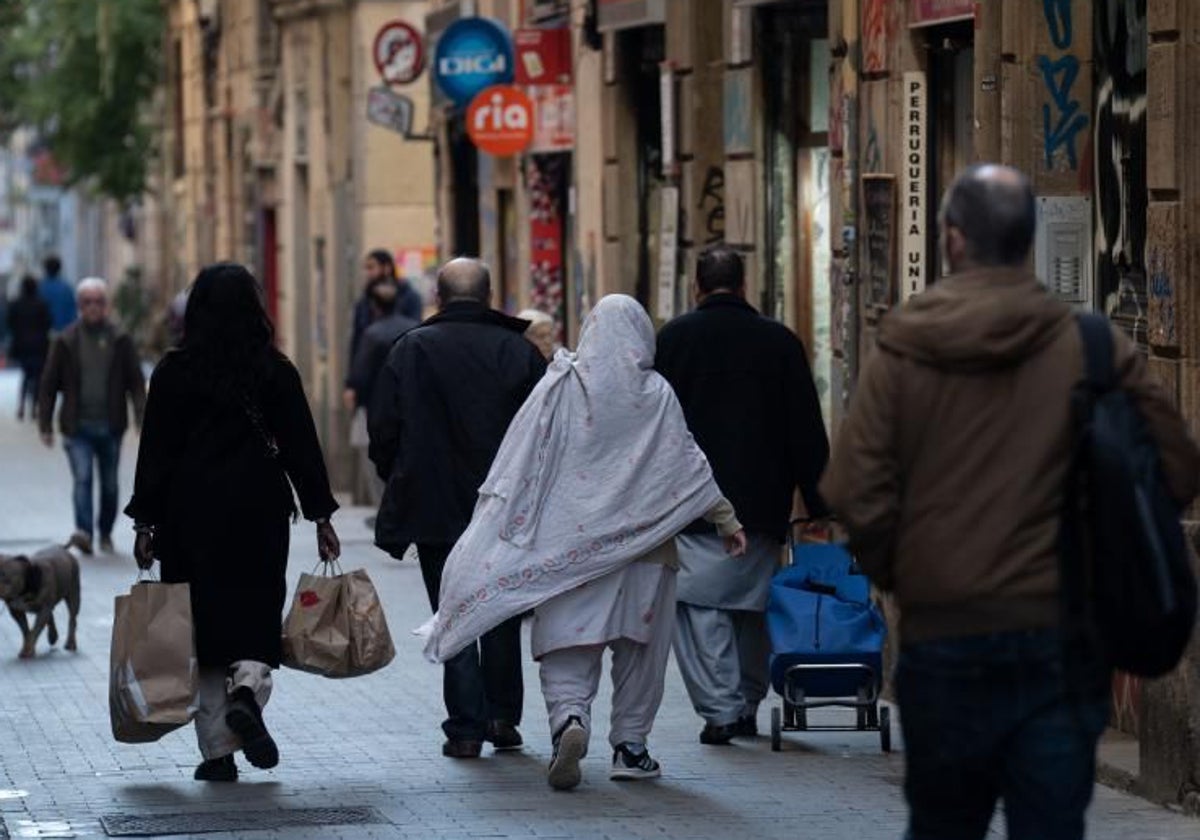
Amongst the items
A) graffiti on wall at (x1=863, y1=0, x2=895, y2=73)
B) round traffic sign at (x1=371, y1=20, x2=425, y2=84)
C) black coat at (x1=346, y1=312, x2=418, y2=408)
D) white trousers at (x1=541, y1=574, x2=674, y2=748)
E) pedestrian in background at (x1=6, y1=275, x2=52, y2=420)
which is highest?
round traffic sign at (x1=371, y1=20, x2=425, y2=84)

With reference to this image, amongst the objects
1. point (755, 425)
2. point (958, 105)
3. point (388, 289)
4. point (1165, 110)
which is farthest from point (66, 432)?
point (1165, 110)

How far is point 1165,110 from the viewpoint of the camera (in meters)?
9.94

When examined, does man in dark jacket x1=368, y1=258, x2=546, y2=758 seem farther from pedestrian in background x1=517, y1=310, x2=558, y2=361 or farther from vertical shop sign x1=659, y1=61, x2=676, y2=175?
vertical shop sign x1=659, y1=61, x2=676, y2=175

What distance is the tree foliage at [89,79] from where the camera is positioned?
139ft

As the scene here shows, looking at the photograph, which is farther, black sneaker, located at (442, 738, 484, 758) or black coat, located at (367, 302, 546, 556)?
black coat, located at (367, 302, 546, 556)

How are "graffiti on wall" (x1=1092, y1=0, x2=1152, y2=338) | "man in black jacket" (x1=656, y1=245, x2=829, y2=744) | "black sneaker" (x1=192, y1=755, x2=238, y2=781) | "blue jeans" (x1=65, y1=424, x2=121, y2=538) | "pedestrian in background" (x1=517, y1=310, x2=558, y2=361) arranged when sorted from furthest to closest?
1. "blue jeans" (x1=65, y1=424, x2=121, y2=538)
2. "pedestrian in background" (x1=517, y1=310, x2=558, y2=361)
3. "man in black jacket" (x1=656, y1=245, x2=829, y2=744)
4. "graffiti on wall" (x1=1092, y1=0, x2=1152, y2=338)
5. "black sneaker" (x1=192, y1=755, x2=238, y2=781)

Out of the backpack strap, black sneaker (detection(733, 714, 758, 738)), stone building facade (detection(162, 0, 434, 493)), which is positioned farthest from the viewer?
stone building facade (detection(162, 0, 434, 493))

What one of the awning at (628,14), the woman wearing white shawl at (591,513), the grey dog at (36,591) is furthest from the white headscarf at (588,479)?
the awning at (628,14)

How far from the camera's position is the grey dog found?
15047 millimetres

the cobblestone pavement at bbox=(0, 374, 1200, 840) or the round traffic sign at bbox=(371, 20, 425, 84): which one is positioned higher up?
the round traffic sign at bbox=(371, 20, 425, 84)

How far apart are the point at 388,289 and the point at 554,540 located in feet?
37.1

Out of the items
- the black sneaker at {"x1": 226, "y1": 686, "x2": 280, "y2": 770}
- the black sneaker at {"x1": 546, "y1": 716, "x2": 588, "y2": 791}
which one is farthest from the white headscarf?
the black sneaker at {"x1": 226, "y1": 686, "x2": 280, "y2": 770}

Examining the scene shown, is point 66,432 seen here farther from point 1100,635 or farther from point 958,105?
point 1100,635

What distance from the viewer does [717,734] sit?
37.1 feet
